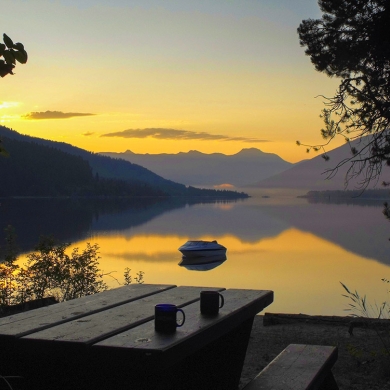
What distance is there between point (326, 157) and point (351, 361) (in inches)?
134

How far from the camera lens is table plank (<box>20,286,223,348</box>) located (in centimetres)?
284

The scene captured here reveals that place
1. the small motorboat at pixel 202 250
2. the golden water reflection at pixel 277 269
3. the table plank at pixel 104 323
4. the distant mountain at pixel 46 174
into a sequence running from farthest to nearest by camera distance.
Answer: the distant mountain at pixel 46 174
the small motorboat at pixel 202 250
the golden water reflection at pixel 277 269
the table plank at pixel 104 323

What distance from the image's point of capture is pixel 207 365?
3922mm

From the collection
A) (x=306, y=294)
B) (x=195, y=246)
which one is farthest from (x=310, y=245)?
(x=306, y=294)

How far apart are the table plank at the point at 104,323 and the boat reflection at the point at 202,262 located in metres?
27.6

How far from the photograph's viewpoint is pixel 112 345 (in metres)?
2.70

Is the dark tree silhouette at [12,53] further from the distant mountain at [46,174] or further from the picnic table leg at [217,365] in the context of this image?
the distant mountain at [46,174]

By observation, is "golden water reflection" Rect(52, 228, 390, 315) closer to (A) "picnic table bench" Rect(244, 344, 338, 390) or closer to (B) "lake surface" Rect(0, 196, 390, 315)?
(B) "lake surface" Rect(0, 196, 390, 315)

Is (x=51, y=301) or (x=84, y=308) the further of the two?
(x=51, y=301)

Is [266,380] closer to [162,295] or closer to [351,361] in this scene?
[162,295]

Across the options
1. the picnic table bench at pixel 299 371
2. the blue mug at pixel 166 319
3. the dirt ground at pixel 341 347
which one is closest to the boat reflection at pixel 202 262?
the dirt ground at pixel 341 347

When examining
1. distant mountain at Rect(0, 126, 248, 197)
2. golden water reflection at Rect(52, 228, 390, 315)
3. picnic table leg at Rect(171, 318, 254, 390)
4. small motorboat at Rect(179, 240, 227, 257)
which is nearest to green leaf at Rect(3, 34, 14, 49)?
picnic table leg at Rect(171, 318, 254, 390)

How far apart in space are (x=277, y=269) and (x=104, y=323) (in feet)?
89.0

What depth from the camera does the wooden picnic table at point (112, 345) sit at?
2707 millimetres
